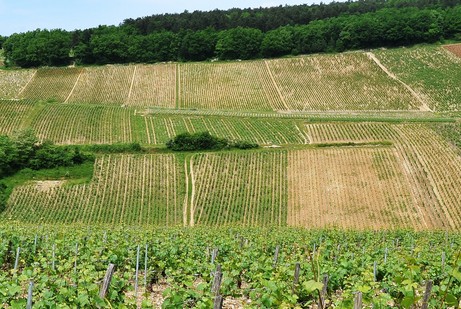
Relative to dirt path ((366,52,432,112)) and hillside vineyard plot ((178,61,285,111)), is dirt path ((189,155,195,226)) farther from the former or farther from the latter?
dirt path ((366,52,432,112))

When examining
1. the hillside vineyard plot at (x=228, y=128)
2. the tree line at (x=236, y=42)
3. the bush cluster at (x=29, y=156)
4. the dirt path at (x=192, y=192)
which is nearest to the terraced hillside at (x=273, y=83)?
the tree line at (x=236, y=42)

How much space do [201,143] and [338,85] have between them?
37.2m

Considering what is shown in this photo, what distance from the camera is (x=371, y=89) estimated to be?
84.6 m

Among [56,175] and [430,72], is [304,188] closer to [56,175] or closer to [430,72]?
[56,175]

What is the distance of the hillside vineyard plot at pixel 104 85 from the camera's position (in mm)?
84938

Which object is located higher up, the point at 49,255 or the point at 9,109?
the point at 49,255

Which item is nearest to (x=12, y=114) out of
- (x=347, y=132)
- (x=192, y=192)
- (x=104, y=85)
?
(x=104, y=85)

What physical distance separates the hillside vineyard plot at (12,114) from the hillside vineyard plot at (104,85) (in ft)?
36.4

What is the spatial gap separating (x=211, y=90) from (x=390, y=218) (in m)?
50.2

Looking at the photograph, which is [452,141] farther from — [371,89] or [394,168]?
[371,89]

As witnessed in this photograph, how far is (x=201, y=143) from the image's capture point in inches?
2224

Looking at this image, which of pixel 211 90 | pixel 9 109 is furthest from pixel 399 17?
pixel 9 109

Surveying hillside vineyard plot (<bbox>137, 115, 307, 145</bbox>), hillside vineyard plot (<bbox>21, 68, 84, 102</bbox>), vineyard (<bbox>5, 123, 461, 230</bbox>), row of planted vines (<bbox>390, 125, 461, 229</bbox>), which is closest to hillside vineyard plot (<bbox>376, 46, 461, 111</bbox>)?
row of planted vines (<bbox>390, 125, 461, 229</bbox>)

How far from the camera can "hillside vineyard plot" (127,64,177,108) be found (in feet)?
275
